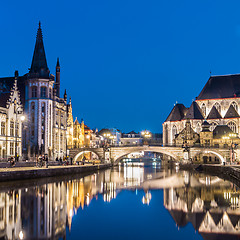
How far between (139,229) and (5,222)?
21.4ft

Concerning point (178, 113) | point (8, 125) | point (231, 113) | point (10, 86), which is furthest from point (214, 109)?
point (8, 125)

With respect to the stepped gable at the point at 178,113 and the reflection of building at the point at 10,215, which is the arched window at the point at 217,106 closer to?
the stepped gable at the point at 178,113

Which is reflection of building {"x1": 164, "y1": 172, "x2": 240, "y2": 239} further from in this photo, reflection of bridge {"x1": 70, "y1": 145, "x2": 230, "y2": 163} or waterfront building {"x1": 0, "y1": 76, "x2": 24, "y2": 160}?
reflection of bridge {"x1": 70, "y1": 145, "x2": 230, "y2": 163}

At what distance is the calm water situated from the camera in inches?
Answer: 684

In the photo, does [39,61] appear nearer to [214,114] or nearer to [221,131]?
[221,131]

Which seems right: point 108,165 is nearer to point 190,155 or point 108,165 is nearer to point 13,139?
point 190,155

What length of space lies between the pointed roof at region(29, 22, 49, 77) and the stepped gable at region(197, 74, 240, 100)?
170 ft

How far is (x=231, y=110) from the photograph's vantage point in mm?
105562

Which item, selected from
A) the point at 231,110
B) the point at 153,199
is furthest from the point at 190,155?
the point at 153,199

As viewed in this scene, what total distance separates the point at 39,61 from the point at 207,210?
2388 inches

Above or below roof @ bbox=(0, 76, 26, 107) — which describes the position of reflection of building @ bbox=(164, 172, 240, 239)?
below

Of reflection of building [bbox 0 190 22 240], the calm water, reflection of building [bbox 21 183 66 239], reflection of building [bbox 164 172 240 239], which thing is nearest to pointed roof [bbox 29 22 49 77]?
the calm water

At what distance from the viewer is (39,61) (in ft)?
255

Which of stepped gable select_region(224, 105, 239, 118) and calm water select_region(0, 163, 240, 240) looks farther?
stepped gable select_region(224, 105, 239, 118)
